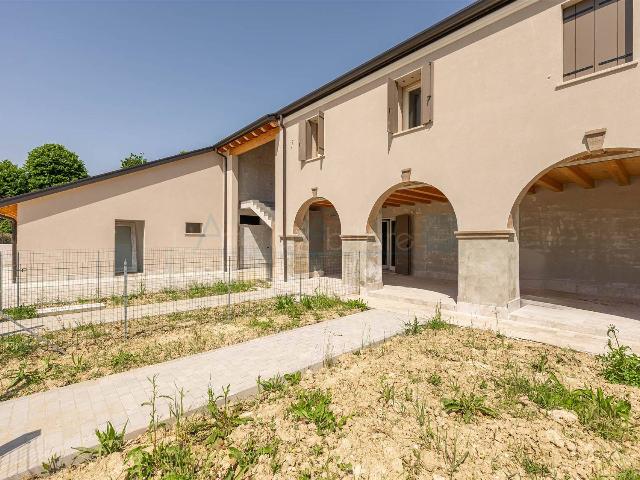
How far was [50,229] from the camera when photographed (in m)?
11.1

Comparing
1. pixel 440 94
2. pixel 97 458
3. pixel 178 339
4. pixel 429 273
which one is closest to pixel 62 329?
pixel 178 339

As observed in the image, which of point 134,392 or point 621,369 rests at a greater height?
point 621,369

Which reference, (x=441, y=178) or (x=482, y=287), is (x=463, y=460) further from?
(x=441, y=178)

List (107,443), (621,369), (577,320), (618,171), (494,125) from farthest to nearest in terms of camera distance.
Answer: (618,171), (494,125), (577,320), (621,369), (107,443)

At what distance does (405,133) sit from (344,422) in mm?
7868

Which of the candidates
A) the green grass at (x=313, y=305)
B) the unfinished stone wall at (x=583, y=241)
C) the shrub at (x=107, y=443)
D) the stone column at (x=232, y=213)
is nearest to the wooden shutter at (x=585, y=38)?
the unfinished stone wall at (x=583, y=241)

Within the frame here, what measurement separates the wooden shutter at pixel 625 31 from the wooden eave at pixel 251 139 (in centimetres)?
1053

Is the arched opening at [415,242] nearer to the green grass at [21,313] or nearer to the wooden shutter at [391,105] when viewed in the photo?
the wooden shutter at [391,105]

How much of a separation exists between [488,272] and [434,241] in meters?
5.59

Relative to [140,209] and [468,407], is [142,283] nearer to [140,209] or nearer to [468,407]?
[140,209]

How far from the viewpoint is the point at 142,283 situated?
11.6 meters

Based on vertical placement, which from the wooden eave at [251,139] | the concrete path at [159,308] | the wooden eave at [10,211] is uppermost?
the wooden eave at [251,139]

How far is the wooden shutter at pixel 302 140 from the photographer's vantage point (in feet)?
39.7

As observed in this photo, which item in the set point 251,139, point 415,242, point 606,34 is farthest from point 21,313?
point 606,34
